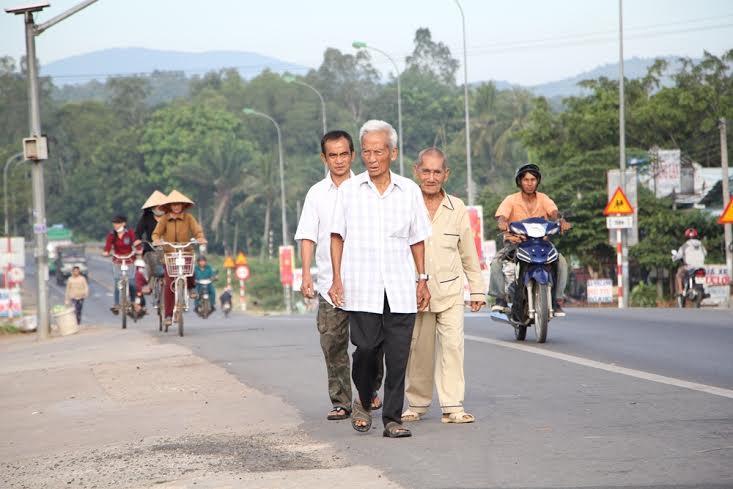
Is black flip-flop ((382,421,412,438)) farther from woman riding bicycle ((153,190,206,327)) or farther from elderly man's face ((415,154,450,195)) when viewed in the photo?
woman riding bicycle ((153,190,206,327))

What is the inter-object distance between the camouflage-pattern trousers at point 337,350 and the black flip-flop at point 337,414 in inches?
1.2

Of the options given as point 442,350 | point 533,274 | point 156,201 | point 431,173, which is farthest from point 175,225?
point 442,350

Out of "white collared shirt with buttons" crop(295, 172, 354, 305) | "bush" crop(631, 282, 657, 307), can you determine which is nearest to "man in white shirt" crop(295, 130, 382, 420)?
"white collared shirt with buttons" crop(295, 172, 354, 305)

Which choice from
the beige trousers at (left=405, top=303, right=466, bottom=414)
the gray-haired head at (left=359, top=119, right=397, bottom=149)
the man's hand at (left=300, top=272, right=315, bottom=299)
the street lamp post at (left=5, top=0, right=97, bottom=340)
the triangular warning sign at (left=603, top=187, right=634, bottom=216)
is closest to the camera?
the gray-haired head at (left=359, top=119, right=397, bottom=149)

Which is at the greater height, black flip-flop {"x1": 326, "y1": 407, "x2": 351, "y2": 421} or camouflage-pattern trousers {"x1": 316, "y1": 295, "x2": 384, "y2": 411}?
camouflage-pattern trousers {"x1": 316, "y1": 295, "x2": 384, "y2": 411}

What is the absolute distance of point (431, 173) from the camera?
9023mm

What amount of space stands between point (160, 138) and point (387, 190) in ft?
349

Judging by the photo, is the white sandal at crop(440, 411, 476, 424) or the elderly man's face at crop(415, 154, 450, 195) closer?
the white sandal at crop(440, 411, 476, 424)

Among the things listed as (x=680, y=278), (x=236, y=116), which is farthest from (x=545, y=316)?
(x=236, y=116)

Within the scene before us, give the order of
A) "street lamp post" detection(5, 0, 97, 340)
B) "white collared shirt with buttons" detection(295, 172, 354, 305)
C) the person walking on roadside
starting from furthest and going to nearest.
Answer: the person walking on roadside
"street lamp post" detection(5, 0, 97, 340)
"white collared shirt with buttons" detection(295, 172, 354, 305)

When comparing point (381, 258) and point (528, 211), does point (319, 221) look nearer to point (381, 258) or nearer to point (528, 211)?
point (381, 258)

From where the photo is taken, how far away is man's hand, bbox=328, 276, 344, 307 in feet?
27.1

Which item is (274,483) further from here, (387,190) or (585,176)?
(585,176)

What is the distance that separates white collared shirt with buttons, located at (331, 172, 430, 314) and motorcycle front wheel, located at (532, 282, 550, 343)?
6.51m
